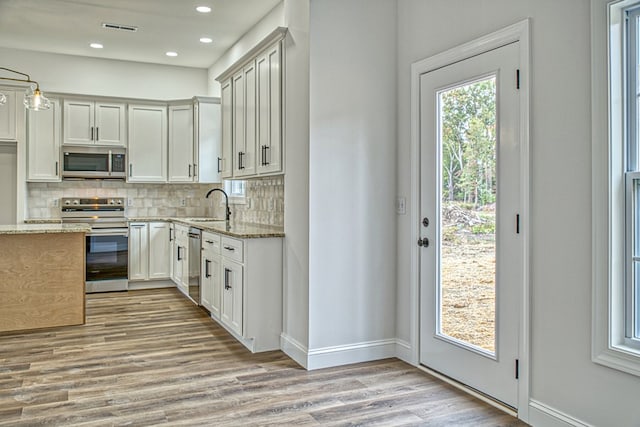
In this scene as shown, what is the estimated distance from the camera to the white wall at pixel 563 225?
7.95ft

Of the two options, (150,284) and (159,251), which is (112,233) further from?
(150,284)

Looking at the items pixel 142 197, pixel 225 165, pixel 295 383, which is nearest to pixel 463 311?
pixel 295 383

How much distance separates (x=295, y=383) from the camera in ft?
11.1

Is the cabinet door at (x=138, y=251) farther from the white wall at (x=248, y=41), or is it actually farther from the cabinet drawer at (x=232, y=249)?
the cabinet drawer at (x=232, y=249)

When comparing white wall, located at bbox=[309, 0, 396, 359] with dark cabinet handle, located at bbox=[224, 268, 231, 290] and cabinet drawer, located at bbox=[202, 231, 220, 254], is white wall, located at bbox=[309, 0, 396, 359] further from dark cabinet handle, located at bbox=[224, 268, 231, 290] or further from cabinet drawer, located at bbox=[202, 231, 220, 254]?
cabinet drawer, located at bbox=[202, 231, 220, 254]

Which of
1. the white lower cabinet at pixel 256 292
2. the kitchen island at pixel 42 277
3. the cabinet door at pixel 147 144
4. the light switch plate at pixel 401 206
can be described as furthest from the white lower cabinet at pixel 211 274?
the cabinet door at pixel 147 144

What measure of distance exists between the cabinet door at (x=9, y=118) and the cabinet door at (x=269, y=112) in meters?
3.60

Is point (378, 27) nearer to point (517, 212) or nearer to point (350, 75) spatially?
point (350, 75)

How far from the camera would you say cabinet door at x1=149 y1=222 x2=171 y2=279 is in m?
6.80

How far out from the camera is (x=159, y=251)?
6.84m

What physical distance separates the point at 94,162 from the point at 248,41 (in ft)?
8.45

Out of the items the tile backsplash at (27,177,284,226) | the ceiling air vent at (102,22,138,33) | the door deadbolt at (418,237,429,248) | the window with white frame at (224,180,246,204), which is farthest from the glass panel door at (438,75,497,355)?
the ceiling air vent at (102,22,138,33)

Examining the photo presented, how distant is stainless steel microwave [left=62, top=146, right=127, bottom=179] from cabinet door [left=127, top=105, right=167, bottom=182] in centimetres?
15

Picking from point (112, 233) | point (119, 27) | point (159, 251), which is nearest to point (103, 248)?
point (112, 233)
